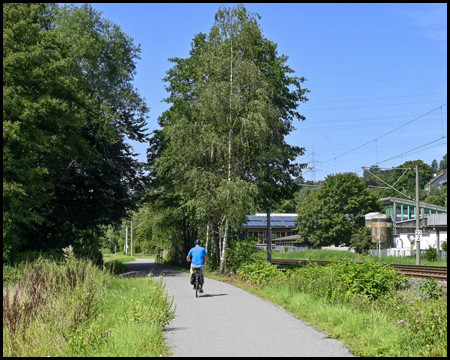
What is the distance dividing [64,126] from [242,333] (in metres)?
19.6

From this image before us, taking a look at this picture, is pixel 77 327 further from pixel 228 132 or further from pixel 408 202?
pixel 408 202

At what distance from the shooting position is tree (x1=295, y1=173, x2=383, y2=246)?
2790 inches

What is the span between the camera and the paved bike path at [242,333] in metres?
8.23

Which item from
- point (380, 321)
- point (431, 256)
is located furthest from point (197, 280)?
point (431, 256)

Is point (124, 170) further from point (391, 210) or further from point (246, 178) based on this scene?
point (391, 210)

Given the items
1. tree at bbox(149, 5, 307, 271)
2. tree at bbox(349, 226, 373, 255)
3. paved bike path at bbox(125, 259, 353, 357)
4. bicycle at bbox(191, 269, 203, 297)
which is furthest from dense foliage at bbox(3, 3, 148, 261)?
tree at bbox(349, 226, 373, 255)

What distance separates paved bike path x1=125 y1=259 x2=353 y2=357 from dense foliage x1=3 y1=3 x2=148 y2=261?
11.8 meters

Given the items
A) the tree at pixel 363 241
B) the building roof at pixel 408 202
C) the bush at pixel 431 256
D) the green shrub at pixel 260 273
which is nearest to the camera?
the green shrub at pixel 260 273

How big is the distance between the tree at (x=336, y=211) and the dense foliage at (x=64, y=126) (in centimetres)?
3832

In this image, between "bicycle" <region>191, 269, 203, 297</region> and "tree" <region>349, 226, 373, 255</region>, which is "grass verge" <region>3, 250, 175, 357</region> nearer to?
"bicycle" <region>191, 269, 203, 297</region>

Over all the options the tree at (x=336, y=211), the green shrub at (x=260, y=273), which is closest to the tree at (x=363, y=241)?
the tree at (x=336, y=211)

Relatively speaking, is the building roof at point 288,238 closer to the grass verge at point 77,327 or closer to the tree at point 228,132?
the tree at point 228,132

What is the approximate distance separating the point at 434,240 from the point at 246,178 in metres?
39.1

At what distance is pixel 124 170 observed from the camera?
35500 millimetres
